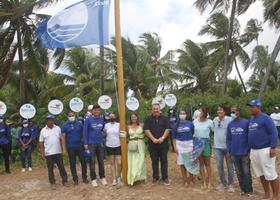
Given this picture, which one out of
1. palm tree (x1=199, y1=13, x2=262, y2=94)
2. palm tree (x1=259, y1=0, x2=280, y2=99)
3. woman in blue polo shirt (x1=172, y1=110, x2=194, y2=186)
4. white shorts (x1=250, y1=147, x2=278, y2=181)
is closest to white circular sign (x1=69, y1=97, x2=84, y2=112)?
woman in blue polo shirt (x1=172, y1=110, x2=194, y2=186)

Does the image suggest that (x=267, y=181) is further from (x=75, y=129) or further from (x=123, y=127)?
(x=75, y=129)

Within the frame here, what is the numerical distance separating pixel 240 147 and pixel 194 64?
22956 mm

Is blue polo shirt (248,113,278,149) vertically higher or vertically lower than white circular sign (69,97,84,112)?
lower

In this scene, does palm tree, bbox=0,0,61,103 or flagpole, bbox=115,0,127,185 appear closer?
flagpole, bbox=115,0,127,185

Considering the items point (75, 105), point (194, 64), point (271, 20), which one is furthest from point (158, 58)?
point (75, 105)

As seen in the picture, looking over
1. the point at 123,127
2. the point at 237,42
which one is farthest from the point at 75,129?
the point at 237,42

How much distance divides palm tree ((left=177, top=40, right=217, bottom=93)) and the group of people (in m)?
21.3

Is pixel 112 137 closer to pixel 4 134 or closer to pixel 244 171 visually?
pixel 244 171

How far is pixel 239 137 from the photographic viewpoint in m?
7.52

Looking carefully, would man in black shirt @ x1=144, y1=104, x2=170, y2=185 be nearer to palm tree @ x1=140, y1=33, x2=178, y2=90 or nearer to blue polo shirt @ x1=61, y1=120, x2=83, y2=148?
blue polo shirt @ x1=61, y1=120, x2=83, y2=148

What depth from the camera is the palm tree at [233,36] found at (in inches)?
1077

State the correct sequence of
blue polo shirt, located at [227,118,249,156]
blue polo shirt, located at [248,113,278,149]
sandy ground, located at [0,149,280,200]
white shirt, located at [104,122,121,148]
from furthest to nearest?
white shirt, located at [104,122,121,148], sandy ground, located at [0,149,280,200], blue polo shirt, located at [227,118,249,156], blue polo shirt, located at [248,113,278,149]

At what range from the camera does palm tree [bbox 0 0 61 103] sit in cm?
1807

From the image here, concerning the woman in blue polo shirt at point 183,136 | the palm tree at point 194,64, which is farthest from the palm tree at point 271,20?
the woman in blue polo shirt at point 183,136
